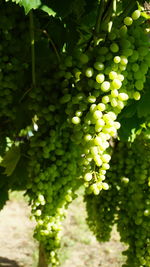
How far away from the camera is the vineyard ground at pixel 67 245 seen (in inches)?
229

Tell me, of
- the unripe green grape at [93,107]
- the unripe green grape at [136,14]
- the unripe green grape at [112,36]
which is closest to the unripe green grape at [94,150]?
the unripe green grape at [93,107]

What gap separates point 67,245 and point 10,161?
4.35 metres

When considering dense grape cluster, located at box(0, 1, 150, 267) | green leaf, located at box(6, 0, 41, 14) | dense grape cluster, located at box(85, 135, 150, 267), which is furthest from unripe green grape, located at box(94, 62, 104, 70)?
dense grape cluster, located at box(85, 135, 150, 267)

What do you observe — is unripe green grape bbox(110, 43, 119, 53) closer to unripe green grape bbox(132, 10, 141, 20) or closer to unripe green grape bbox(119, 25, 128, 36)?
unripe green grape bbox(119, 25, 128, 36)

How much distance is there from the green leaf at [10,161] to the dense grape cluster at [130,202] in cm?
71

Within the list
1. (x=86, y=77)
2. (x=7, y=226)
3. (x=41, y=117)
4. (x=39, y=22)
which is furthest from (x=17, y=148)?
(x=7, y=226)

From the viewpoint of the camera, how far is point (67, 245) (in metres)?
6.30

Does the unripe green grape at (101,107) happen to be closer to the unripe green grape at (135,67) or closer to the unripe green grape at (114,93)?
the unripe green grape at (114,93)

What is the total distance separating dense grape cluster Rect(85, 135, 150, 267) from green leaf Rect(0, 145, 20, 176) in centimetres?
71

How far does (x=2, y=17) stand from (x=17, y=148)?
0.68m

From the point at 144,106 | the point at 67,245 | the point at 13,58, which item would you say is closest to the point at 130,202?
the point at 144,106

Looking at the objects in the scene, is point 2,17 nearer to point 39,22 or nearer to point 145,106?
point 39,22

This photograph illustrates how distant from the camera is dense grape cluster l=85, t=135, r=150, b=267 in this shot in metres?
2.47

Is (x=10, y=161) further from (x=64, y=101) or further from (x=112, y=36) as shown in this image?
(x=112, y=36)
